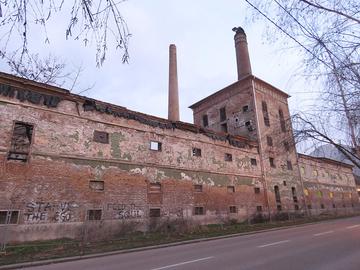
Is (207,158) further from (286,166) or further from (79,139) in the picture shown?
(286,166)

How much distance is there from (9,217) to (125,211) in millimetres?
6239

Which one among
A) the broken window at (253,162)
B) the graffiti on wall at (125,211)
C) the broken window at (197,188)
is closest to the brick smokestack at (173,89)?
the broken window at (253,162)

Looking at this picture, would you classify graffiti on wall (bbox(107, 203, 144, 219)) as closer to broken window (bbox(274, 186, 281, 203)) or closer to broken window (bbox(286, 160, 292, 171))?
broken window (bbox(274, 186, 281, 203))

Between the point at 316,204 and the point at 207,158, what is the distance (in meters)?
21.7

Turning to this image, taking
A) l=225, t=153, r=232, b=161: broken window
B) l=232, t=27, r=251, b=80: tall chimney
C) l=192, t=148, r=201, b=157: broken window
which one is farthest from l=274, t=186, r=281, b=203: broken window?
l=232, t=27, r=251, b=80: tall chimney

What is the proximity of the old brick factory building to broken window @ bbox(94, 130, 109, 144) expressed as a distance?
7cm

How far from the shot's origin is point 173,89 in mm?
32594

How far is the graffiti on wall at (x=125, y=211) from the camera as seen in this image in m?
16.1

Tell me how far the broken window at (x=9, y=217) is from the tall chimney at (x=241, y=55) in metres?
28.4

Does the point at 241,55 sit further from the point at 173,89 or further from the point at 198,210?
the point at 198,210

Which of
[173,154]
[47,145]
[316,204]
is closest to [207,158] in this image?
[173,154]

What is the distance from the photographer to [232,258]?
791cm

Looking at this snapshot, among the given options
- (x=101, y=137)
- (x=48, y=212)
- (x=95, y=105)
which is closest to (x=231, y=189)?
(x=101, y=137)

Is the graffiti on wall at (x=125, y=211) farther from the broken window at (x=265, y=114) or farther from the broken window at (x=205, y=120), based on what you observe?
the broken window at (x=205, y=120)
